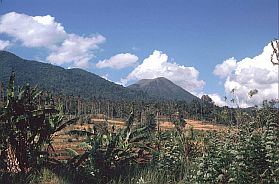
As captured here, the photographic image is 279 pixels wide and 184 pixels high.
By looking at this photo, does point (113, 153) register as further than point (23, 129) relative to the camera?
Yes

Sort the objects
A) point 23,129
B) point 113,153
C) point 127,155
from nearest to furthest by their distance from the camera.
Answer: point 23,129 → point 113,153 → point 127,155

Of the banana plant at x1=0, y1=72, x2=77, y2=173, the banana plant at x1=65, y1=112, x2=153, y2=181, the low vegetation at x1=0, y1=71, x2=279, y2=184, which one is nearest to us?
the low vegetation at x1=0, y1=71, x2=279, y2=184

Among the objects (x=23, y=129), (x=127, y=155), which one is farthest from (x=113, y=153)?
(x=23, y=129)

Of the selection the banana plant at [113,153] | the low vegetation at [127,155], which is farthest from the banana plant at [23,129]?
the banana plant at [113,153]

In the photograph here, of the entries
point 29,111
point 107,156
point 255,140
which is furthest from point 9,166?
point 255,140

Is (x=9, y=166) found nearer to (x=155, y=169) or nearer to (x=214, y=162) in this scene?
(x=155, y=169)

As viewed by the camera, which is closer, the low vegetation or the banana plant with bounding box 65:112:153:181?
the low vegetation

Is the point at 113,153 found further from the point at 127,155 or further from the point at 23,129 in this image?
the point at 23,129

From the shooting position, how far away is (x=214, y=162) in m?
6.92

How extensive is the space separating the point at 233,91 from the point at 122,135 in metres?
3.56

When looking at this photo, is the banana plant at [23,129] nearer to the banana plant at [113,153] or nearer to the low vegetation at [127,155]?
the low vegetation at [127,155]

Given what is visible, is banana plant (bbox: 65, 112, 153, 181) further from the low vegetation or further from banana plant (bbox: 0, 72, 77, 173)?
banana plant (bbox: 0, 72, 77, 173)

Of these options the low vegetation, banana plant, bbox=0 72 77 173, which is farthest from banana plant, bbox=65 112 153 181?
banana plant, bbox=0 72 77 173

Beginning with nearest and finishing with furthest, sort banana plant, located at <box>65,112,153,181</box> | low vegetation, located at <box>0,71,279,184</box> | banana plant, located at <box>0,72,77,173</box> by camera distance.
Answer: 1. low vegetation, located at <box>0,71,279,184</box>
2. banana plant, located at <box>65,112,153,181</box>
3. banana plant, located at <box>0,72,77,173</box>
